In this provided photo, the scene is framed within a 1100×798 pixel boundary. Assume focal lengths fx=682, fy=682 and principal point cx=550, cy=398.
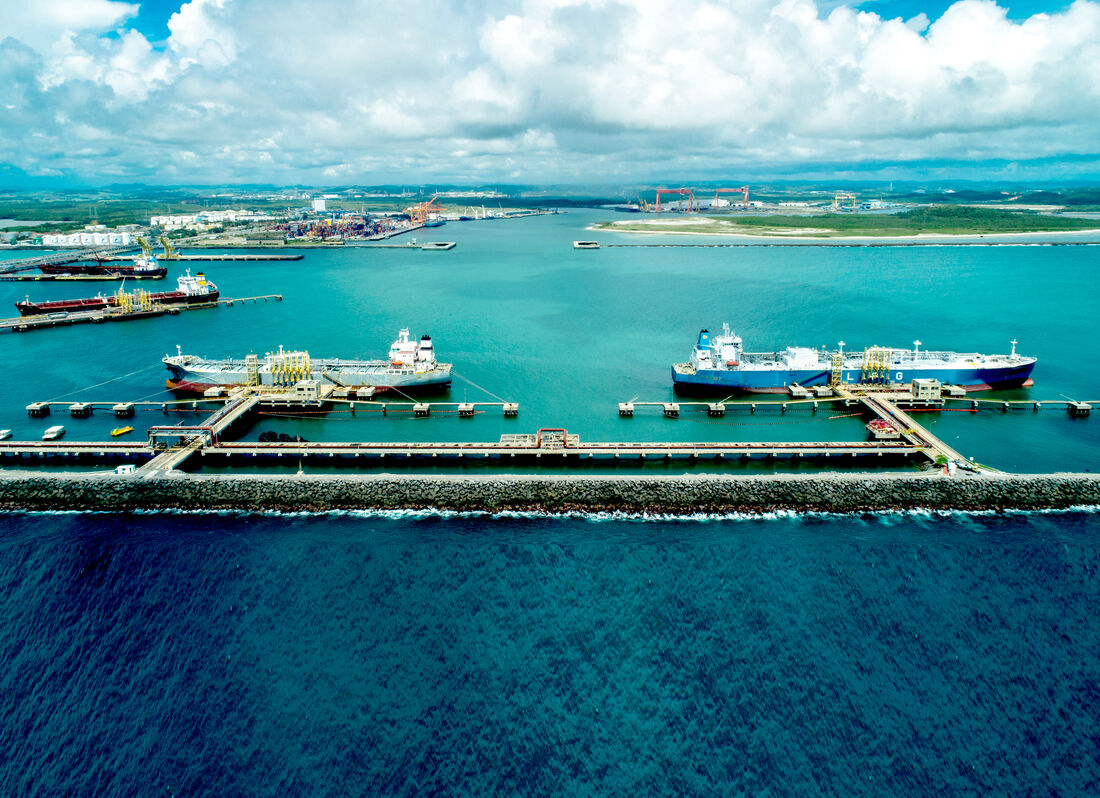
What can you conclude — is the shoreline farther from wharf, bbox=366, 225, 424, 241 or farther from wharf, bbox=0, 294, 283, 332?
wharf, bbox=0, 294, 283, 332

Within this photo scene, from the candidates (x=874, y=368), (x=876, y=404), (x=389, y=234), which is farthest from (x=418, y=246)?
→ (x=876, y=404)

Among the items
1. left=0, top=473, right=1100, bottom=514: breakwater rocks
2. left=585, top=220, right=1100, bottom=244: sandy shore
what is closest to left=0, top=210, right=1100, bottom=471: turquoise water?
left=0, top=473, right=1100, bottom=514: breakwater rocks

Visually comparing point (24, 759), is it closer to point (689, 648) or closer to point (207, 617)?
point (207, 617)

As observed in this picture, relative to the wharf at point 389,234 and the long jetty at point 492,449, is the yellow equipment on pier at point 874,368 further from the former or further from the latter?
Answer: the wharf at point 389,234

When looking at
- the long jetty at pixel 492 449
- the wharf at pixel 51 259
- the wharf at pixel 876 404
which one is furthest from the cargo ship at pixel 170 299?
the wharf at pixel 876 404

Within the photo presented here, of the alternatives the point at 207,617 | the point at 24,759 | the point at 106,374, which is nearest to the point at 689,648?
the point at 207,617

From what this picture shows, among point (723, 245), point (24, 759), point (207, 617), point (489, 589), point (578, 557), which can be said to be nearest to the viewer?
point (24, 759)

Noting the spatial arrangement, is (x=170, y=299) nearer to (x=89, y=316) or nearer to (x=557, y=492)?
(x=89, y=316)
